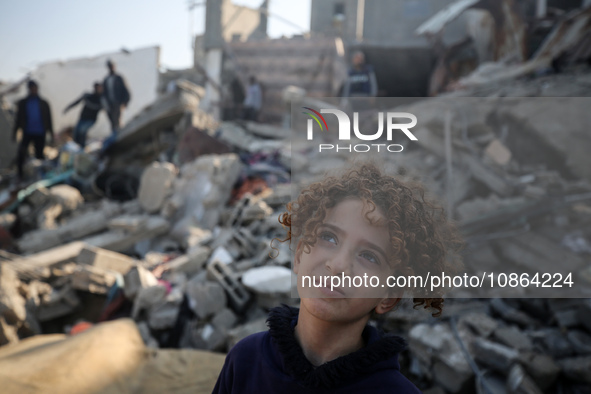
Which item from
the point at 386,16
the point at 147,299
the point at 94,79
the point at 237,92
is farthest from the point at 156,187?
the point at 386,16

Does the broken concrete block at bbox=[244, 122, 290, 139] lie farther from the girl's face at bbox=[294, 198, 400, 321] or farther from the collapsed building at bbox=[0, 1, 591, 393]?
the girl's face at bbox=[294, 198, 400, 321]

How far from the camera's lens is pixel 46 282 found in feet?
13.5

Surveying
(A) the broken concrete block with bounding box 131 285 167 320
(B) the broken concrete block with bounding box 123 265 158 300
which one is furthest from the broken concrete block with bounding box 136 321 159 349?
(B) the broken concrete block with bounding box 123 265 158 300

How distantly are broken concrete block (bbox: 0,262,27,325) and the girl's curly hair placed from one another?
3196 millimetres

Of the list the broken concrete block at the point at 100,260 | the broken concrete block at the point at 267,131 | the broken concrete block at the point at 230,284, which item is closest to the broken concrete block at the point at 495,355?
Answer: the broken concrete block at the point at 230,284

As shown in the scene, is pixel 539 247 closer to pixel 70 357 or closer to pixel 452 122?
pixel 452 122

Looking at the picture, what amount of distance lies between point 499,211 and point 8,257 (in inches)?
206


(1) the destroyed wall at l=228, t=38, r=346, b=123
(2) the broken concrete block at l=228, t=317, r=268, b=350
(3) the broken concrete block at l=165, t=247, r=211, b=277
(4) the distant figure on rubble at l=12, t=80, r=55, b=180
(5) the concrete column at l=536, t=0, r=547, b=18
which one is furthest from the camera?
(1) the destroyed wall at l=228, t=38, r=346, b=123

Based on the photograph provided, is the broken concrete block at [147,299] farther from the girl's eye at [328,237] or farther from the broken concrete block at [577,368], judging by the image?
the broken concrete block at [577,368]

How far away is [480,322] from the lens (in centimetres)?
301

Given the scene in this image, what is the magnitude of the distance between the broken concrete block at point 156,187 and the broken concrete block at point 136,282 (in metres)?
2.54

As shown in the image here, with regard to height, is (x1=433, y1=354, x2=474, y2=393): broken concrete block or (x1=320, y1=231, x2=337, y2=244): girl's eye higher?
(x1=320, y1=231, x2=337, y2=244): girl's eye

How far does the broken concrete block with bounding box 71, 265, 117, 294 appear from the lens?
3756 millimetres

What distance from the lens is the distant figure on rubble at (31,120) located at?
918cm
